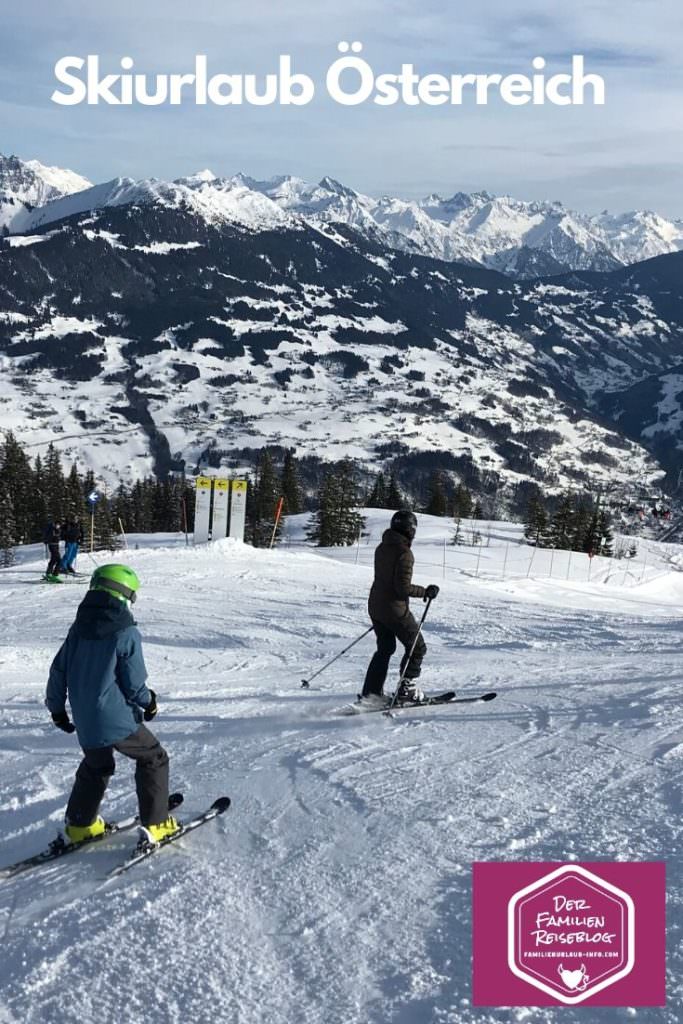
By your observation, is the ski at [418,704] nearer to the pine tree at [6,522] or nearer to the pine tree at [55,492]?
the pine tree at [55,492]

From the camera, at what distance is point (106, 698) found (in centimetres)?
518

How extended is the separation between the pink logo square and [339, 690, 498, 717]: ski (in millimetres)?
3428

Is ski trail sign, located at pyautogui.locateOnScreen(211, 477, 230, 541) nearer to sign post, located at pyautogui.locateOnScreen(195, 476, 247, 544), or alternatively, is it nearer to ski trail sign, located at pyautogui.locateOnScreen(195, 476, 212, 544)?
sign post, located at pyautogui.locateOnScreen(195, 476, 247, 544)

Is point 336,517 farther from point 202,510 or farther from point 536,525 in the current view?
point 202,510

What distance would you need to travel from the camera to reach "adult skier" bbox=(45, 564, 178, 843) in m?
5.10

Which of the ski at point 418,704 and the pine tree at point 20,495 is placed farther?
the pine tree at point 20,495

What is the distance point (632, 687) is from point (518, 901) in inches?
215

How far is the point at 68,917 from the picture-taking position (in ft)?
15.5

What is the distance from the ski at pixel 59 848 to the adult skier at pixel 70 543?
692 inches

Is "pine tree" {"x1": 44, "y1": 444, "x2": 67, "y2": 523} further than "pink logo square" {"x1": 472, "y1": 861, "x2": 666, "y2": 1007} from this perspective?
Yes

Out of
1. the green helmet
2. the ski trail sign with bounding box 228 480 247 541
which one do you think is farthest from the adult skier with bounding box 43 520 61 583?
the green helmet

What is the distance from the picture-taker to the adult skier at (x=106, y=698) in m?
5.10

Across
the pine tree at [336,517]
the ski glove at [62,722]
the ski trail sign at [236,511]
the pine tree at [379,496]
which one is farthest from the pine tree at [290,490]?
the ski glove at [62,722]

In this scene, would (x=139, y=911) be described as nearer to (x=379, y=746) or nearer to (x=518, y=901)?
(x=518, y=901)
